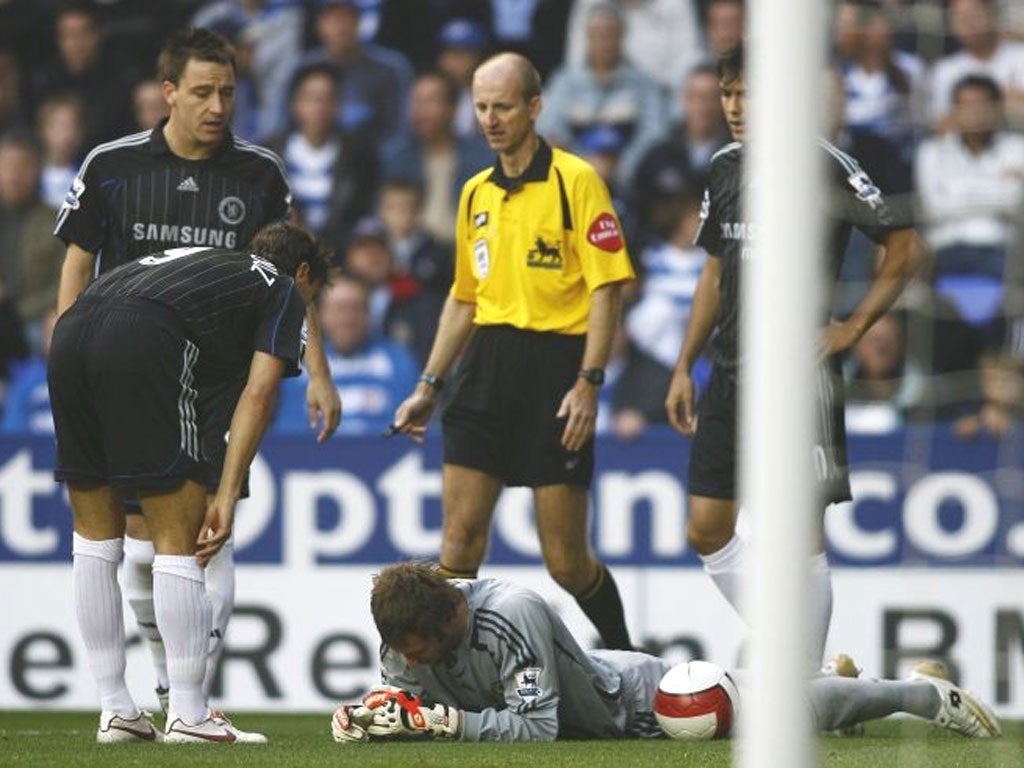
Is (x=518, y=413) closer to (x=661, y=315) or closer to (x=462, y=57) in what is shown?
(x=661, y=315)

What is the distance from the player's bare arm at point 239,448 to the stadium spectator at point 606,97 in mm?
6408

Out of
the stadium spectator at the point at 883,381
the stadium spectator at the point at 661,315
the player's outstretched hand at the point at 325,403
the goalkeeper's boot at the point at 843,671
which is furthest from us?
the stadium spectator at the point at 661,315

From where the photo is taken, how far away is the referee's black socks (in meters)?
7.61

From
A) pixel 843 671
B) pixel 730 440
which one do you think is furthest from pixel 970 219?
pixel 843 671

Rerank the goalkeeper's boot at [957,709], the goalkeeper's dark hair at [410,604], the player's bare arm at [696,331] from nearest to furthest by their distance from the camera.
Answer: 1. the goalkeeper's dark hair at [410,604]
2. the goalkeeper's boot at [957,709]
3. the player's bare arm at [696,331]

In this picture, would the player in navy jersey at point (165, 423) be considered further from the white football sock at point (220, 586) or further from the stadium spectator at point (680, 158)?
the stadium spectator at point (680, 158)

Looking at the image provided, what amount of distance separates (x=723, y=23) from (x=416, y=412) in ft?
17.2

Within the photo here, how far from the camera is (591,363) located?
732 centimetres

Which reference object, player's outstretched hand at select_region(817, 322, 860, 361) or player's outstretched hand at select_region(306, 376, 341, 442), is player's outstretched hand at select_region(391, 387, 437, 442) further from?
player's outstretched hand at select_region(817, 322, 860, 361)

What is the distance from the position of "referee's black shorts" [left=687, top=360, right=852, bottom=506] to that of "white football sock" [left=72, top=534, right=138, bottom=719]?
2.05m

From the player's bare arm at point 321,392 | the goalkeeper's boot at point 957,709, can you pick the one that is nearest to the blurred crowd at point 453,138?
the goalkeeper's boot at point 957,709

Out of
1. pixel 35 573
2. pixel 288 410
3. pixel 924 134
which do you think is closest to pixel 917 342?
pixel 924 134

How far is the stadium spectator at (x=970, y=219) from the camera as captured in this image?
343 inches

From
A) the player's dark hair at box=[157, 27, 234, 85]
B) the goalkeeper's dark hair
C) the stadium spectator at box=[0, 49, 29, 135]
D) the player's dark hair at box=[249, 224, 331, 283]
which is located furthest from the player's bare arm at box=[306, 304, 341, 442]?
the stadium spectator at box=[0, 49, 29, 135]
